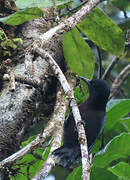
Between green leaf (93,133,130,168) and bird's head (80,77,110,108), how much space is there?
456mm

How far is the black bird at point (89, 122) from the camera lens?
2.53 metres

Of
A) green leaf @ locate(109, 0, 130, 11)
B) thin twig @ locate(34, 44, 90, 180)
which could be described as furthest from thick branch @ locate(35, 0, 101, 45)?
green leaf @ locate(109, 0, 130, 11)

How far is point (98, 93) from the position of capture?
2965 millimetres

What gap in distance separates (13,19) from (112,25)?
735 millimetres

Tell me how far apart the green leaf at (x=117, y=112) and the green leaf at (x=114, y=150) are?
0.31 metres

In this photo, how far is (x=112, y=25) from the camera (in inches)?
109

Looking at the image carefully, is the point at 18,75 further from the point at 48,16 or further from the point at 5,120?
the point at 48,16

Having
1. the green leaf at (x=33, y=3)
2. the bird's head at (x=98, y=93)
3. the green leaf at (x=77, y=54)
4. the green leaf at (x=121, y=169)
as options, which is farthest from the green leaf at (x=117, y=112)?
the green leaf at (x=33, y=3)

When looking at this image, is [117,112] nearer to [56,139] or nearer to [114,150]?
[114,150]

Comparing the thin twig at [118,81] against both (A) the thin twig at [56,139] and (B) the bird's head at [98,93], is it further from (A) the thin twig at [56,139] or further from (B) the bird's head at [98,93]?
(A) the thin twig at [56,139]

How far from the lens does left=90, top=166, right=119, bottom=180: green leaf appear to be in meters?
2.41

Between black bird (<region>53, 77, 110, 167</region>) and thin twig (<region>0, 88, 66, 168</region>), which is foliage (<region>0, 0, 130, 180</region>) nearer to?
black bird (<region>53, 77, 110, 167</region>)

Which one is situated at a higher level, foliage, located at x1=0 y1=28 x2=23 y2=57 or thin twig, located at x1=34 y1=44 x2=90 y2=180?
foliage, located at x1=0 y1=28 x2=23 y2=57

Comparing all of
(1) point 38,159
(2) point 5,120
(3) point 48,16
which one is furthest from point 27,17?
(1) point 38,159
